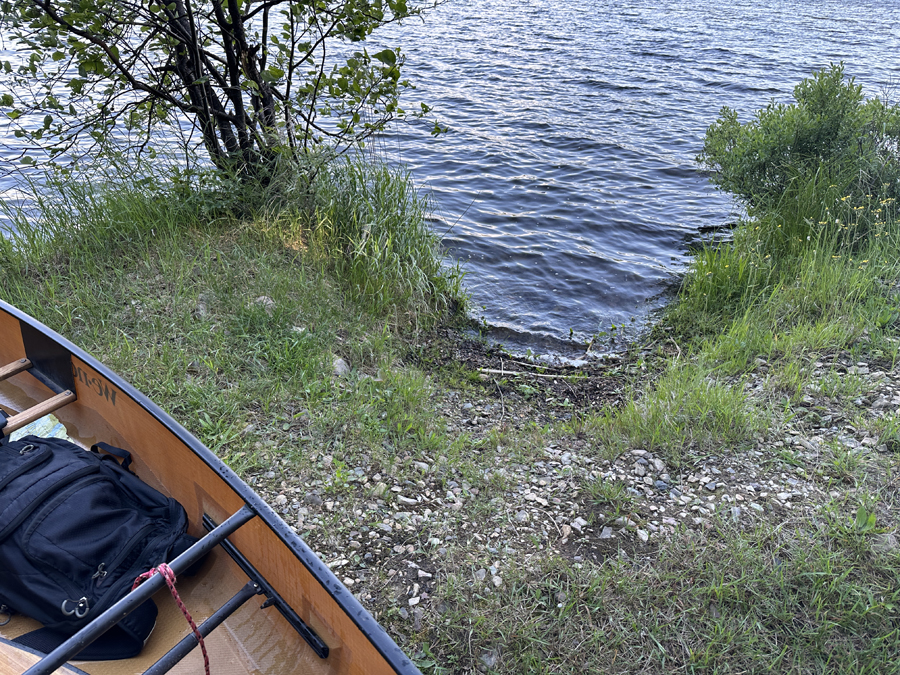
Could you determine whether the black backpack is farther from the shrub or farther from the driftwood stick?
the shrub

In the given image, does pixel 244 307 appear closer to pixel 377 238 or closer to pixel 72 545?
pixel 377 238

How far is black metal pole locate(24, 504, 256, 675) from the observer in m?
1.67

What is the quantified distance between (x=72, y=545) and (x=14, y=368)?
1572 millimetres

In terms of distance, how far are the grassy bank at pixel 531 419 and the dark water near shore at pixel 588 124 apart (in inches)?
42.1

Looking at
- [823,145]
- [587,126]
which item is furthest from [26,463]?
[587,126]

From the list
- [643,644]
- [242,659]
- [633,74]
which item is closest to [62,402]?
[242,659]

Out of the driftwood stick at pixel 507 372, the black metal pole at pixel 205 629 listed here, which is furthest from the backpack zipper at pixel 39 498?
the driftwood stick at pixel 507 372

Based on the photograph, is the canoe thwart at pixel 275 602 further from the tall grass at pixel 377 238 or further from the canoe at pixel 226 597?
the tall grass at pixel 377 238

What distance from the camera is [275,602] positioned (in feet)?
7.25

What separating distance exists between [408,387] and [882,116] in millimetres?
5566

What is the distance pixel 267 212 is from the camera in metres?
5.13

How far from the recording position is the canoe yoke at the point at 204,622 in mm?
1697

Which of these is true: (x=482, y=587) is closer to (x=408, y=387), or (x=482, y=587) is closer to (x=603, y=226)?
Result: (x=408, y=387)

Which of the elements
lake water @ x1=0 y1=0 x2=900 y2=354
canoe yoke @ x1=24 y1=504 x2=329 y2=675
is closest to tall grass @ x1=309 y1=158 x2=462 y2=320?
lake water @ x1=0 y1=0 x2=900 y2=354
